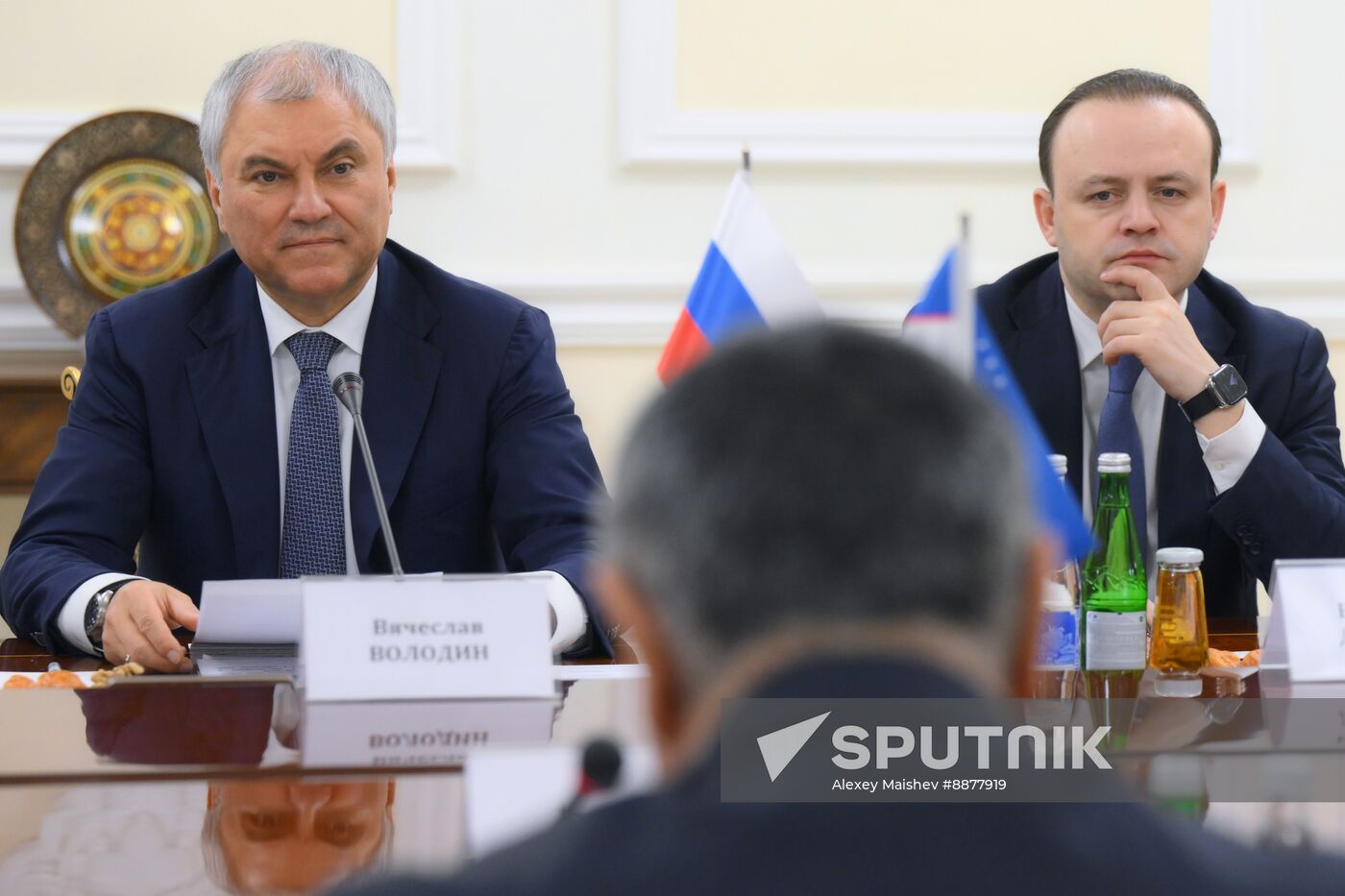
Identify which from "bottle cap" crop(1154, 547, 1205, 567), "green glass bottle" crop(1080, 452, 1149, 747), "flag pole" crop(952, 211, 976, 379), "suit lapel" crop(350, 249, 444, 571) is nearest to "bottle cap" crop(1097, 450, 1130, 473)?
"green glass bottle" crop(1080, 452, 1149, 747)

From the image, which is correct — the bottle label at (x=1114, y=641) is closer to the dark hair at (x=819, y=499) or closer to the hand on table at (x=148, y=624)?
the hand on table at (x=148, y=624)

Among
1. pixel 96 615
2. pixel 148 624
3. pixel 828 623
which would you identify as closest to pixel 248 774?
pixel 148 624

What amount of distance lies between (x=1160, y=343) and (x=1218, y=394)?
0.11m

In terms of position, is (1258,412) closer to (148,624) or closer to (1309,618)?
(1309,618)

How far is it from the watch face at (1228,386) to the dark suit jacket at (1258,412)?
7 centimetres

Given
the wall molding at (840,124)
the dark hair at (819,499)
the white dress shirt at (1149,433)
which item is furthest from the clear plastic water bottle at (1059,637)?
the wall molding at (840,124)

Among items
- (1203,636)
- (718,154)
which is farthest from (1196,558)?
(718,154)

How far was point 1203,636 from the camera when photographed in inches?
67.6

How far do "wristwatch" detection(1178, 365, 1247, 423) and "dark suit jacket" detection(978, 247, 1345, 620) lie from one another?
0.07 metres

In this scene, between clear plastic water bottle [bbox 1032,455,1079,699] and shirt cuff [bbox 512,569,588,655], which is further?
shirt cuff [bbox 512,569,588,655]

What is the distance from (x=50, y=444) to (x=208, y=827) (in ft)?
7.32

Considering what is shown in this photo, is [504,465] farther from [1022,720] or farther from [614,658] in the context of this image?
[1022,720]

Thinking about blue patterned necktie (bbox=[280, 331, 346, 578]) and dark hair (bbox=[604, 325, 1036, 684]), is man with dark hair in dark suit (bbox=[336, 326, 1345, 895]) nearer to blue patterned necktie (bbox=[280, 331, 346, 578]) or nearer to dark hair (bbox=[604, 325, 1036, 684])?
dark hair (bbox=[604, 325, 1036, 684])

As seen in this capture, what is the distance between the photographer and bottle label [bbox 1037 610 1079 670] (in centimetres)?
169
